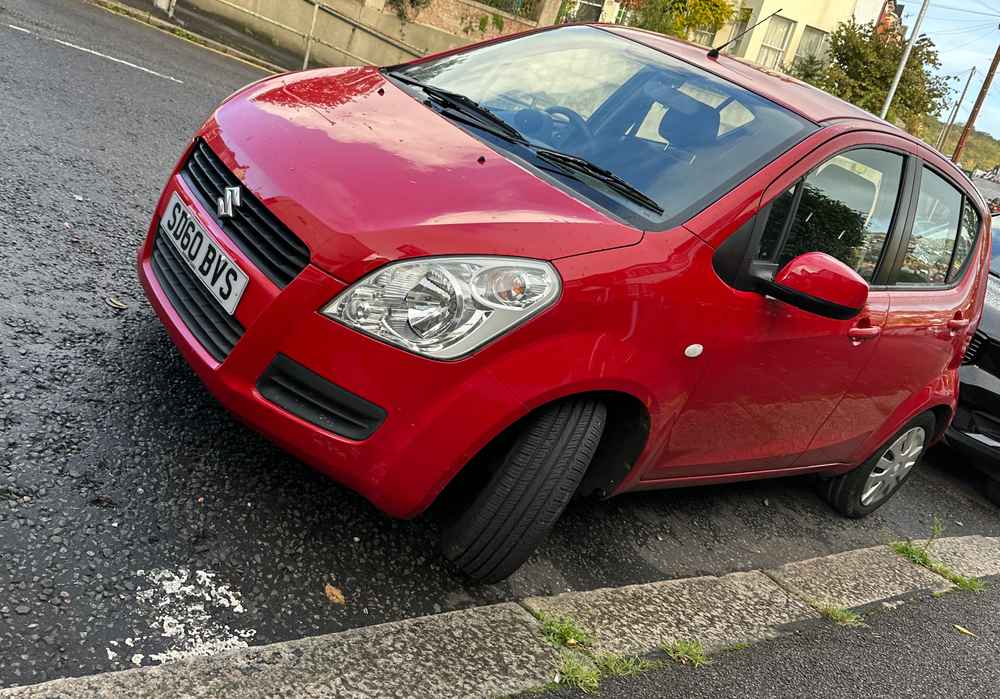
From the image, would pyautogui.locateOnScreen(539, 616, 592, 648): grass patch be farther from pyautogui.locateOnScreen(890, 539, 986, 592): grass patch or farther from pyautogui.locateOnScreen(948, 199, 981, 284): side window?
pyautogui.locateOnScreen(948, 199, 981, 284): side window

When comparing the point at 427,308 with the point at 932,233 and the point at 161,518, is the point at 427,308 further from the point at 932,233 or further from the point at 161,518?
the point at 932,233

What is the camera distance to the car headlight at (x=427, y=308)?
8.91 ft

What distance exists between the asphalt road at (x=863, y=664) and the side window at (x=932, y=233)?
4.73 ft

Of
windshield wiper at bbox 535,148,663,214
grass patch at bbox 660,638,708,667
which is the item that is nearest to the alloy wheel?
grass patch at bbox 660,638,708,667

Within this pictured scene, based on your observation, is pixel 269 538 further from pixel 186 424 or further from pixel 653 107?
pixel 653 107

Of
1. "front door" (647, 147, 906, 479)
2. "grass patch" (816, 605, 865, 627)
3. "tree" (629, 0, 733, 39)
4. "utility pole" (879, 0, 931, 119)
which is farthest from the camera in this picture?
"utility pole" (879, 0, 931, 119)

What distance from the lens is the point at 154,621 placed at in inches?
97.8

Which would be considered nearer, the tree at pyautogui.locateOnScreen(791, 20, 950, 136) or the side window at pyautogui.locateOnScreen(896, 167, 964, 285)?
the side window at pyautogui.locateOnScreen(896, 167, 964, 285)

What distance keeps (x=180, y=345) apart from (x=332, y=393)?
622mm

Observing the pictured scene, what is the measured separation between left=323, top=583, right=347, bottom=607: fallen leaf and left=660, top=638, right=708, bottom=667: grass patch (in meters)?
1.04

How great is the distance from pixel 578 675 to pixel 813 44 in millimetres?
41328

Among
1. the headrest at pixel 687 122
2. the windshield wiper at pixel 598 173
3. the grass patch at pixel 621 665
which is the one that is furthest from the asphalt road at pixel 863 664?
the headrest at pixel 687 122

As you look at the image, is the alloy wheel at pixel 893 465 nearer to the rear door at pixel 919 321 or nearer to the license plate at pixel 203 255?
the rear door at pixel 919 321

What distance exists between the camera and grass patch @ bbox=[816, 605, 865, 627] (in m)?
3.84
